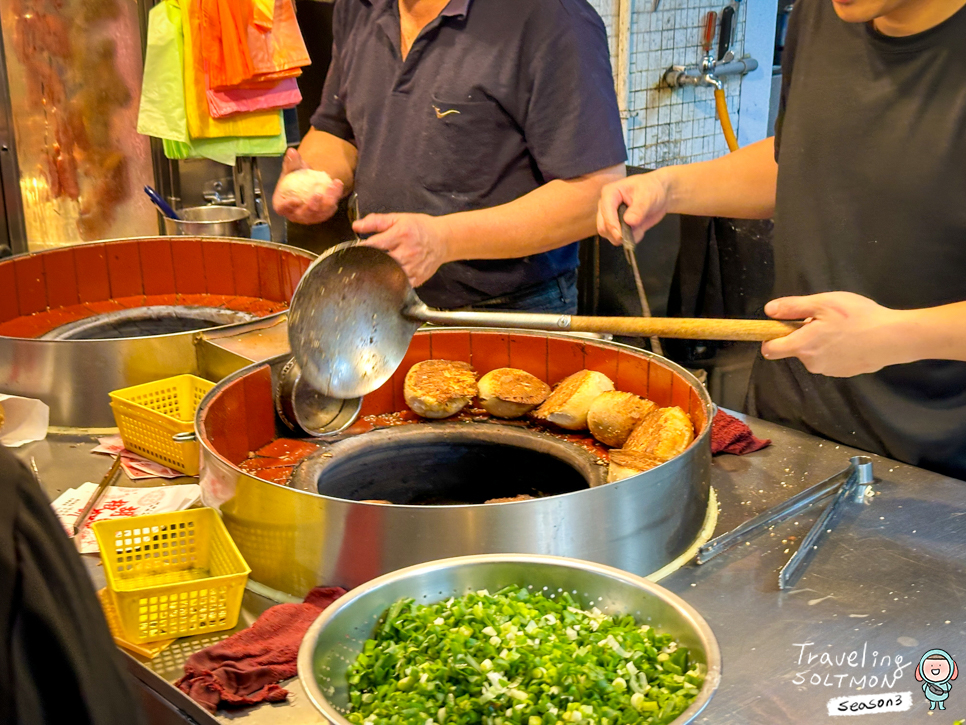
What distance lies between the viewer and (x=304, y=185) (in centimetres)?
237

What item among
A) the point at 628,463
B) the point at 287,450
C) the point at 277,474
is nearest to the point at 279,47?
the point at 287,450

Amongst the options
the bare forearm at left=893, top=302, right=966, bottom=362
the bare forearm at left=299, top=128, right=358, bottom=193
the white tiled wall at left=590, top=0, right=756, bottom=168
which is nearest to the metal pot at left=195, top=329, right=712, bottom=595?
the bare forearm at left=893, top=302, right=966, bottom=362

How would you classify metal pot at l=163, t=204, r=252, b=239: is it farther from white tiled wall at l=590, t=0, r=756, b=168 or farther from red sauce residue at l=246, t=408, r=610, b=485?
white tiled wall at l=590, t=0, r=756, b=168

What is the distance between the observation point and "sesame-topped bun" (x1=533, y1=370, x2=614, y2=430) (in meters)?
1.91

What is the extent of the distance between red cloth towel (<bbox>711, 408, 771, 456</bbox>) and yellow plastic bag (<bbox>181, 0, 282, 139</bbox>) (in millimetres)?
2749

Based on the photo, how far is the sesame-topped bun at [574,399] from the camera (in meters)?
1.91

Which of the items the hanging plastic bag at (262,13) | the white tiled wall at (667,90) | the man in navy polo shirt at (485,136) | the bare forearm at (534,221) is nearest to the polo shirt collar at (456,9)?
the man in navy polo shirt at (485,136)

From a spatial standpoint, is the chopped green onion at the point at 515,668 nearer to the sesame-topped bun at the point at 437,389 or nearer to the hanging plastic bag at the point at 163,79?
the sesame-topped bun at the point at 437,389

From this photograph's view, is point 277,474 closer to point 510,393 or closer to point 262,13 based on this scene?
point 510,393

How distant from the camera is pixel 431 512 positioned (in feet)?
4.61

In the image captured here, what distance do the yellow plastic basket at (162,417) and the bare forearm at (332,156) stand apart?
0.85 meters

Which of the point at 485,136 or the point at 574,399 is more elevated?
the point at 485,136

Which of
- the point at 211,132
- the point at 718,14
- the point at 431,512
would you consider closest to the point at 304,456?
the point at 431,512

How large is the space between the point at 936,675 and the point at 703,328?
591 millimetres
